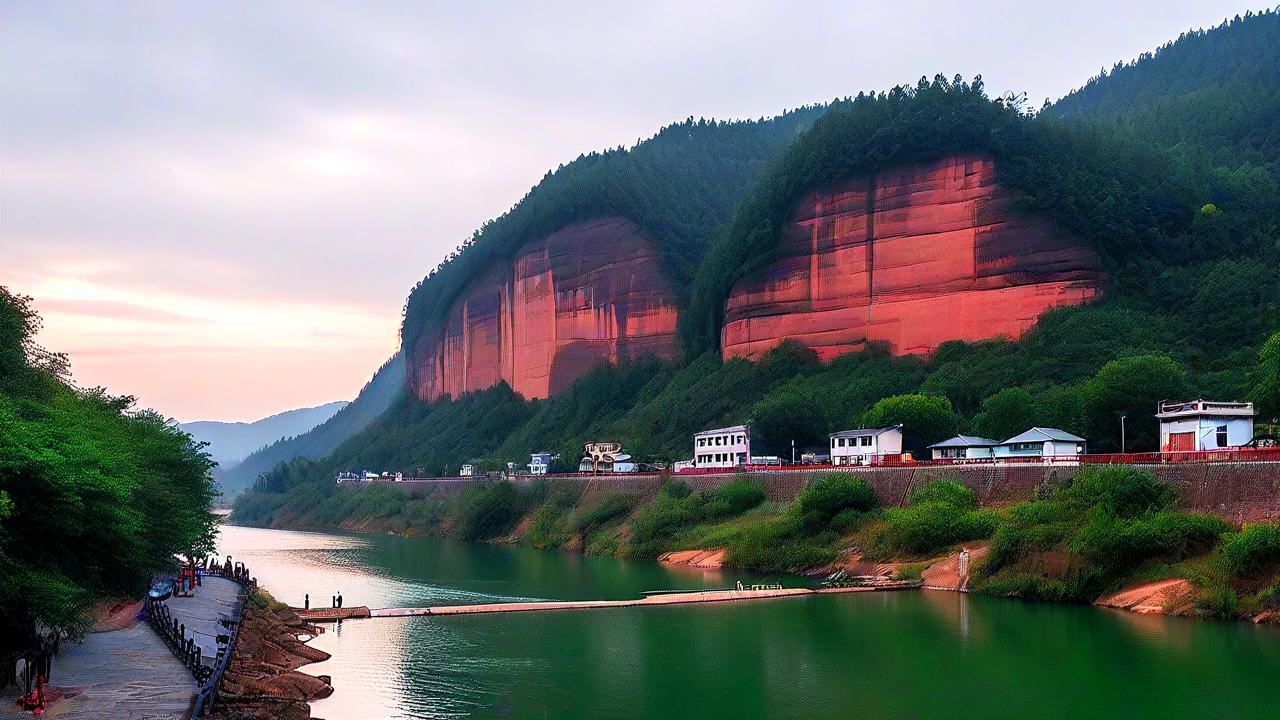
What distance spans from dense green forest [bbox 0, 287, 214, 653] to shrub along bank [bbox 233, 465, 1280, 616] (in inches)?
1378

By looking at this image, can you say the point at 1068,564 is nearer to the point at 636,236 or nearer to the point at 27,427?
the point at 27,427

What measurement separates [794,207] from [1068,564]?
81.0 metres

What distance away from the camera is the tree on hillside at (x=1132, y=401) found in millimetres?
71500

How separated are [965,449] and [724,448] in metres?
27.0

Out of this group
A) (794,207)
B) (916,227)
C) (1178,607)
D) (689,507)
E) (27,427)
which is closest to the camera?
(27,427)

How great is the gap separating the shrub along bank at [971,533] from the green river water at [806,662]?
2331 mm

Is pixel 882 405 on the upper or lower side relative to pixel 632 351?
lower

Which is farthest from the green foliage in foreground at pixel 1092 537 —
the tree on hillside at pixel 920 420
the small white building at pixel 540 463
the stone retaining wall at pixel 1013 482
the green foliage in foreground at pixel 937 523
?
the small white building at pixel 540 463

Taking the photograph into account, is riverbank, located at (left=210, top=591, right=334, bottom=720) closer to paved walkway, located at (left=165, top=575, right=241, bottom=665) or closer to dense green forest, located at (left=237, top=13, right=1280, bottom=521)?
paved walkway, located at (left=165, top=575, right=241, bottom=665)

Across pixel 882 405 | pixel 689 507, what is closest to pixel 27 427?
pixel 689 507

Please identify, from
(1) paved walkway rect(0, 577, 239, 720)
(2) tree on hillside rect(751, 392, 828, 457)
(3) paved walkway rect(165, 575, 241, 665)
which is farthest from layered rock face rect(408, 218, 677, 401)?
(1) paved walkway rect(0, 577, 239, 720)

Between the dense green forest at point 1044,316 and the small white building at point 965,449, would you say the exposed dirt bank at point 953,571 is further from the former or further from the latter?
the dense green forest at point 1044,316

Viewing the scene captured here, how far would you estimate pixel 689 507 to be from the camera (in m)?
82.3

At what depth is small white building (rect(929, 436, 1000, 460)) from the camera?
238 ft
